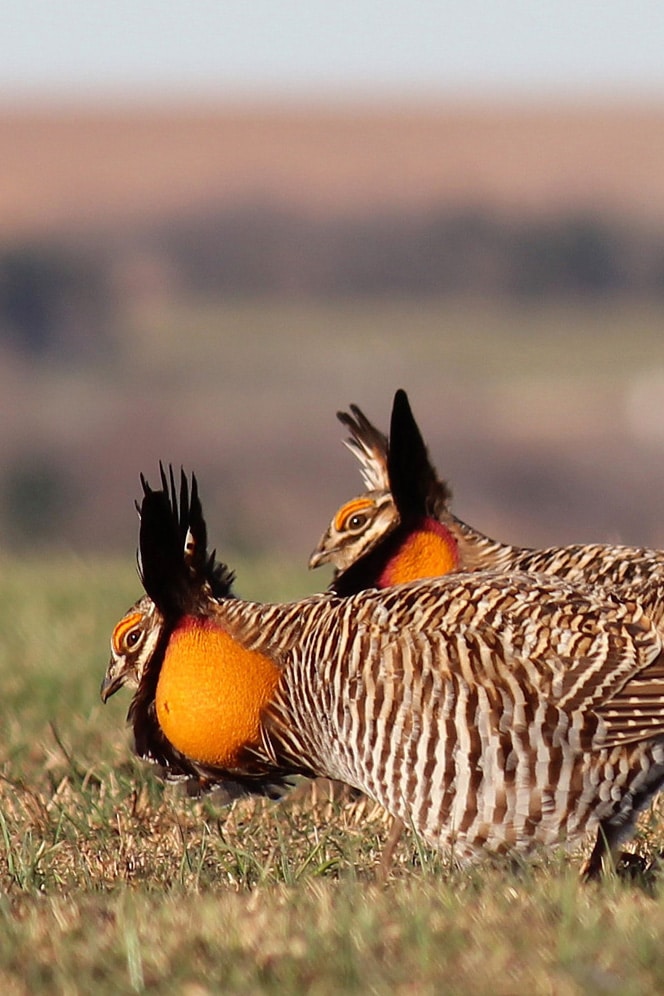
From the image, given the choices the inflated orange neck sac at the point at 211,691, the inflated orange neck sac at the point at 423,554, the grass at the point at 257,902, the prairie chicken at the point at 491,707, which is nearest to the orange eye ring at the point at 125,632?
the inflated orange neck sac at the point at 211,691

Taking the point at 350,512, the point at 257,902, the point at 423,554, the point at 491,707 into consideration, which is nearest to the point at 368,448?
the point at 350,512

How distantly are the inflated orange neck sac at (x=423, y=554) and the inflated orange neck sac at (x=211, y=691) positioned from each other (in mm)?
940

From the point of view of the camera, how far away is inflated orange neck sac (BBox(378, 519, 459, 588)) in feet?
18.2

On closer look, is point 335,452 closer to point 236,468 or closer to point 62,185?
point 236,468

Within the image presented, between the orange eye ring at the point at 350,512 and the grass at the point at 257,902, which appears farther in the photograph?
the orange eye ring at the point at 350,512

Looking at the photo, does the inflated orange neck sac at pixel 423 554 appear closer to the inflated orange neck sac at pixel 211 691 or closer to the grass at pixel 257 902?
the grass at pixel 257 902

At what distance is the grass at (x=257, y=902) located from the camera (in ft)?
8.91

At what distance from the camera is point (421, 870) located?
3816 millimetres

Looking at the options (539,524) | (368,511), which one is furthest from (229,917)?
(539,524)

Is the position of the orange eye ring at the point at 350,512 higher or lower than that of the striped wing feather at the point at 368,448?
lower

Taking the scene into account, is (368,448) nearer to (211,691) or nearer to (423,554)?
(423,554)

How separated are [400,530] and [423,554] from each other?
0.38 ft

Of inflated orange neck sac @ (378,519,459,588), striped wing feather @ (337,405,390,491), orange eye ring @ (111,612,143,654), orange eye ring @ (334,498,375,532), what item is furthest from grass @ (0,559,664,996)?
striped wing feather @ (337,405,390,491)

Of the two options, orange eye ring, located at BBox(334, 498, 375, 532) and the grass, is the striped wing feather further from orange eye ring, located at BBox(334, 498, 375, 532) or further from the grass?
the grass
